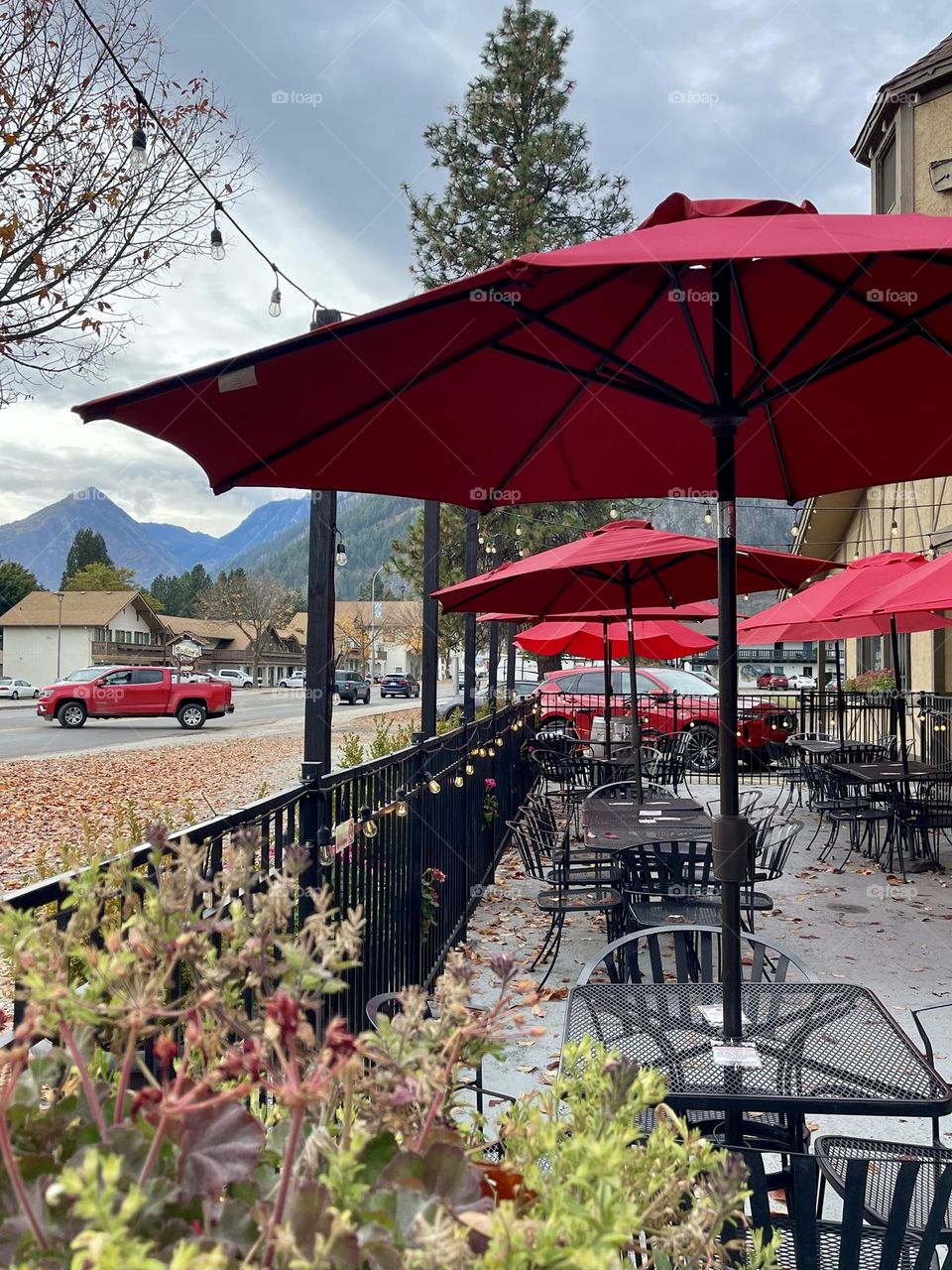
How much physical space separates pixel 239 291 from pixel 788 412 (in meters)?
9.11

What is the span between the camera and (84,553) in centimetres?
10856

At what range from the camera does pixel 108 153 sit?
25.6ft

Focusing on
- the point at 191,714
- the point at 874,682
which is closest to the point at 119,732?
the point at 191,714

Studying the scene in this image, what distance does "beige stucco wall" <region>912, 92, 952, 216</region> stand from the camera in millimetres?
15203

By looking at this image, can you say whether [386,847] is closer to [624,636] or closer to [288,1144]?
[288,1144]

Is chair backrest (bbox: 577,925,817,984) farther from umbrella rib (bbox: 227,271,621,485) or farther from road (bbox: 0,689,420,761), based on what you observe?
road (bbox: 0,689,420,761)

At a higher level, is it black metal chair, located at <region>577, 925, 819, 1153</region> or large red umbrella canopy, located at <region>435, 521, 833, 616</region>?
large red umbrella canopy, located at <region>435, 521, 833, 616</region>

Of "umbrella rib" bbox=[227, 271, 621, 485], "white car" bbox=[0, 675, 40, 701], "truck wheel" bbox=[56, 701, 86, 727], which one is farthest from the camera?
"white car" bbox=[0, 675, 40, 701]

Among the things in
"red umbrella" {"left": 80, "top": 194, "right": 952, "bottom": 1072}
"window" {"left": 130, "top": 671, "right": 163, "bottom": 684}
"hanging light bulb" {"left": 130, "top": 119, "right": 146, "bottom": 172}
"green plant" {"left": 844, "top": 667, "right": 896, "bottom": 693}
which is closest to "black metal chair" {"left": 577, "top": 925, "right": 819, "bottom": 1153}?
"red umbrella" {"left": 80, "top": 194, "right": 952, "bottom": 1072}

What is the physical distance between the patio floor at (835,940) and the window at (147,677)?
24917 mm

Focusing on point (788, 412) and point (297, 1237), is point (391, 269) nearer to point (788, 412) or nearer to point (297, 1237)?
point (788, 412)

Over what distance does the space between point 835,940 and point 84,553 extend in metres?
114

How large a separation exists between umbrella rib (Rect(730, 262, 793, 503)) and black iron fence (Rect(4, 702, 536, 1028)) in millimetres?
1983

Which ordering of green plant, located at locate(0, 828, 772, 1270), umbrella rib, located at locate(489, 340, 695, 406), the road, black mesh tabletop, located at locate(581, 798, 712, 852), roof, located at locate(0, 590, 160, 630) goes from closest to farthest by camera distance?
1. green plant, located at locate(0, 828, 772, 1270)
2. umbrella rib, located at locate(489, 340, 695, 406)
3. black mesh tabletop, located at locate(581, 798, 712, 852)
4. the road
5. roof, located at locate(0, 590, 160, 630)
